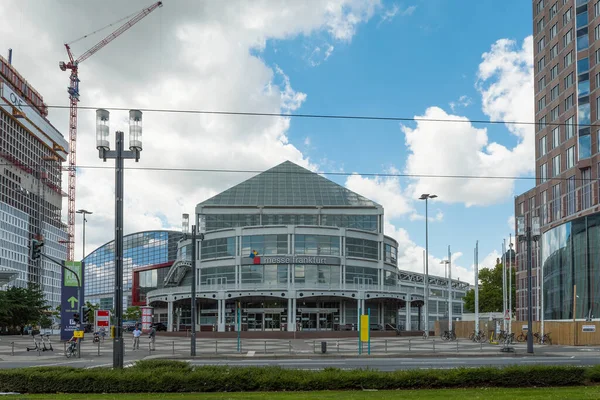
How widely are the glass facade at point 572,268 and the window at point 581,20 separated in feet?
87.6

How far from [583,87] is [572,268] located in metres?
24.8

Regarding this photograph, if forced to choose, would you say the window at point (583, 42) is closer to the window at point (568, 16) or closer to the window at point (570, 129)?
the window at point (568, 16)

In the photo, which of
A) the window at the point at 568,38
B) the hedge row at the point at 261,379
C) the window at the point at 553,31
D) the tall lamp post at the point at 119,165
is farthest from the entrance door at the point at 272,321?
the hedge row at the point at 261,379

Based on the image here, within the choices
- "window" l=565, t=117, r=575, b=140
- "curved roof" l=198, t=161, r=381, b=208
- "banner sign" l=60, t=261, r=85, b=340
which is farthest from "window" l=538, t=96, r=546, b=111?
"banner sign" l=60, t=261, r=85, b=340

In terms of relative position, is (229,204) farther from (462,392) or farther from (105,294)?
(105,294)

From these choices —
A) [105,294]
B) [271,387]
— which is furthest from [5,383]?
[105,294]

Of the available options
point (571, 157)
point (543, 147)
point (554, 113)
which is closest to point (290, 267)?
point (571, 157)

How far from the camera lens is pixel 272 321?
288 feet

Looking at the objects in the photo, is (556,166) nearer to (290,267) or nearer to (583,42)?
(583,42)

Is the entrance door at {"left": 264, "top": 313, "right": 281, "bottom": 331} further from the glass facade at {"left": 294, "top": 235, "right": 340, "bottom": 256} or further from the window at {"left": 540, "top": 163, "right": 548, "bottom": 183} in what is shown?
the window at {"left": 540, "top": 163, "right": 548, "bottom": 183}

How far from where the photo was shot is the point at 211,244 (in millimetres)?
94125

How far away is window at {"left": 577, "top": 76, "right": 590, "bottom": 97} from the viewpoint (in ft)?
266

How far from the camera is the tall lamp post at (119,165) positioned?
22.2 m

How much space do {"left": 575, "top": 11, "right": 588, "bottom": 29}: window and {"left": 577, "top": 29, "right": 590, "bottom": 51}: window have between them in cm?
120
